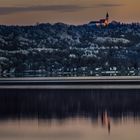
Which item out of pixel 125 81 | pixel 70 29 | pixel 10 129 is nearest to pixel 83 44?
pixel 70 29

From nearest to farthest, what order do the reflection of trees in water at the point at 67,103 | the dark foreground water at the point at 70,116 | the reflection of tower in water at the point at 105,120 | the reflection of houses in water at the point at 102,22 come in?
the dark foreground water at the point at 70,116, the reflection of tower in water at the point at 105,120, the reflection of trees in water at the point at 67,103, the reflection of houses in water at the point at 102,22

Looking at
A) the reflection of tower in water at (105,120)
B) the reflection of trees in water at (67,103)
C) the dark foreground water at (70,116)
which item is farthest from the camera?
the reflection of trees in water at (67,103)

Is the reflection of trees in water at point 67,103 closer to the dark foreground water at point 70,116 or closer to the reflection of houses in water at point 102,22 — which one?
the dark foreground water at point 70,116

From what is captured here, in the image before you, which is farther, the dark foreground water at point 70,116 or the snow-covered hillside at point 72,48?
the snow-covered hillside at point 72,48

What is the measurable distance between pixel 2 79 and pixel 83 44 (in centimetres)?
318

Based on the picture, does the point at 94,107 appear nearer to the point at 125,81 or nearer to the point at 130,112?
the point at 130,112

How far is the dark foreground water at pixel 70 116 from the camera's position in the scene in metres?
12.0

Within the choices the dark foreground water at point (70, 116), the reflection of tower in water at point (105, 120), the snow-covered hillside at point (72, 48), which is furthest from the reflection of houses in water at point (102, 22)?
the reflection of tower in water at point (105, 120)

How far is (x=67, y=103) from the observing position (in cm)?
1653

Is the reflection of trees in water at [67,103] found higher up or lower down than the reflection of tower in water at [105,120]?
higher up

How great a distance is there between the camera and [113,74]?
63.2 feet

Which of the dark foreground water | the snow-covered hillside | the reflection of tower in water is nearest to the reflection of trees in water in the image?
the dark foreground water

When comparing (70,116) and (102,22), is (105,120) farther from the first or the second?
(102,22)

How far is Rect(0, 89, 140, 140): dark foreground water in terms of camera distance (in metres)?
12.0
